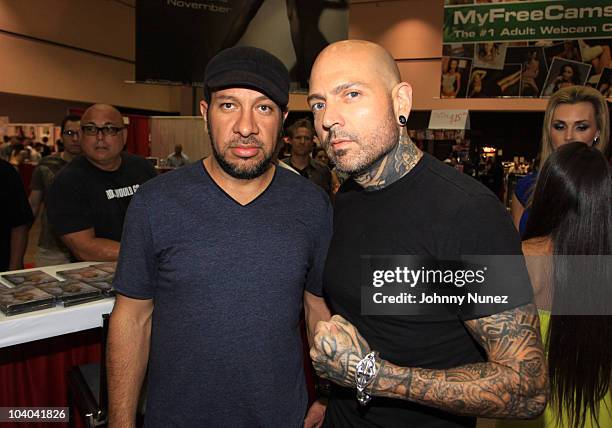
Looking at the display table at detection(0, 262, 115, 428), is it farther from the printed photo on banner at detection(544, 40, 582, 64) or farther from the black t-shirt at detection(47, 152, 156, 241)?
the printed photo on banner at detection(544, 40, 582, 64)

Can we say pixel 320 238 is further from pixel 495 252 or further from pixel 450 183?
pixel 495 252

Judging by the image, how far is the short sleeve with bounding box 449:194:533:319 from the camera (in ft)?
3.54

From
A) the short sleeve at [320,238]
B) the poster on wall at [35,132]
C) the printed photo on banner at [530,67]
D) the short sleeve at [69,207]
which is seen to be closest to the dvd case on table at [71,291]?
the short sleeve at [69,207]

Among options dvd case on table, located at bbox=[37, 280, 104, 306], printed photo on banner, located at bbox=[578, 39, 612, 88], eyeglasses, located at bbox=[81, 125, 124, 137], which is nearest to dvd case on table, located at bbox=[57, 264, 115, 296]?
dvd case on table, located at bbox=[37, 280, 104, 306]

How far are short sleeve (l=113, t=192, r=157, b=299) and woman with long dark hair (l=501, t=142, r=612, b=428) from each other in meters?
1.18

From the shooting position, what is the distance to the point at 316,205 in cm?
161

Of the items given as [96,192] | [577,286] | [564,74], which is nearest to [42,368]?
[96,192]

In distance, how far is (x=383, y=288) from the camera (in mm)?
1233

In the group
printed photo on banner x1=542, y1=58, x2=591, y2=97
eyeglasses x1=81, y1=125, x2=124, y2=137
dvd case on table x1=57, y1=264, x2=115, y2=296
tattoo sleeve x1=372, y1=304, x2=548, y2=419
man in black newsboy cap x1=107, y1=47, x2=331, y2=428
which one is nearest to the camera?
tattoo sleeve x1=372, y1=304, x2=548, y2=419

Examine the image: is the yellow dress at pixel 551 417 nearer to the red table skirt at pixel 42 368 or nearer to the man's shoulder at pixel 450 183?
the man's shoulder at pixel 450 183

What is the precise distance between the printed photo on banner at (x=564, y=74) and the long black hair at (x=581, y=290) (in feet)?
14.5

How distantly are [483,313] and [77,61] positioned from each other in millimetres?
13722

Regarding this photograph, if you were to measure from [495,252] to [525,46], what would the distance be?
5310 millimetres

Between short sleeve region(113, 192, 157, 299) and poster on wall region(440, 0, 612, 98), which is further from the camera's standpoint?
poster on wall region(440, 0, 612, 98)
